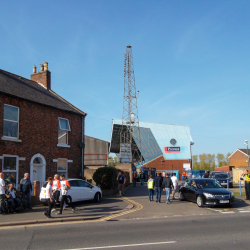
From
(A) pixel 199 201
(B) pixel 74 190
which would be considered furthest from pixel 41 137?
(A) pixel 199 201

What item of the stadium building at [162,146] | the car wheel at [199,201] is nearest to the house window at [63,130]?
the car wheel at [199,201]

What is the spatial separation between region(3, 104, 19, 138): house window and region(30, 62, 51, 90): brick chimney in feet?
20.7

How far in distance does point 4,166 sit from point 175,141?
49702mm

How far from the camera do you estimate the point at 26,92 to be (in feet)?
55.1

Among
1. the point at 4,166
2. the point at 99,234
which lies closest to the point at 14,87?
the point at 4,166

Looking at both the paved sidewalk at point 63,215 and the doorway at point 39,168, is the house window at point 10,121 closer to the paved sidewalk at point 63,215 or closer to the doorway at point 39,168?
the doorway at point 39,168

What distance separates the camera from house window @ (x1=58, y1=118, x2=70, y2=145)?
60.1ft

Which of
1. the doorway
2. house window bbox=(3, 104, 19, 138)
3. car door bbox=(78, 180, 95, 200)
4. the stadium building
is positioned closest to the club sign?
the stadium building

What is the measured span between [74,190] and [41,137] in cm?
427

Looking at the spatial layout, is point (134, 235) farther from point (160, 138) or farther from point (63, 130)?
point (160, 138)

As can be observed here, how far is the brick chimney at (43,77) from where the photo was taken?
21.2m

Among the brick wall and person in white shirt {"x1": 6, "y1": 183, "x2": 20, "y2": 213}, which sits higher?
the brick wall

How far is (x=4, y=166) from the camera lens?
1423 centimetres

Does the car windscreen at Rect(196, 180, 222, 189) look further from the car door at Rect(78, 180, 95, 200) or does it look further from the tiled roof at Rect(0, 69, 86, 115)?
the tiled roof at Rect(0, 69, 86, 115)
